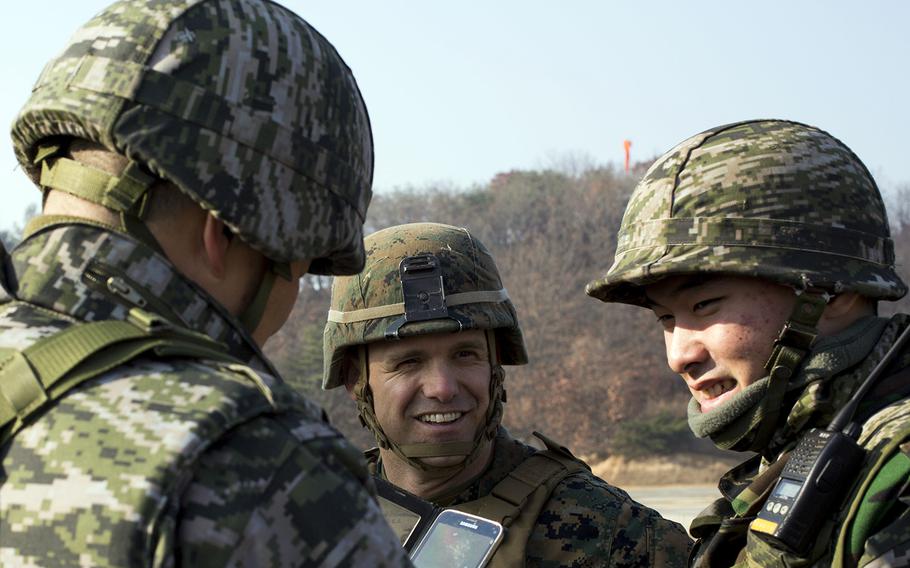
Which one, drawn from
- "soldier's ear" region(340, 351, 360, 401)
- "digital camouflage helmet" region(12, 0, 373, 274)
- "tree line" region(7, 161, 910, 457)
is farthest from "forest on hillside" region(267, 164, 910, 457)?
"digital camouflage helmet" region(12, 0, 373, 274)

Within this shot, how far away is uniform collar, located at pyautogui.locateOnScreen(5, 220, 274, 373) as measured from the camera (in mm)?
2227

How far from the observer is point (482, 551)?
4250mm

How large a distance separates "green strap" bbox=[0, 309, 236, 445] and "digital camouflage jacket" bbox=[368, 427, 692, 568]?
107 inches

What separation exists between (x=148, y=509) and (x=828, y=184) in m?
2.76

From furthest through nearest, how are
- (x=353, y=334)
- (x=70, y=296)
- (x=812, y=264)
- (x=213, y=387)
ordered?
1. (x=353, y=334)
2. (x=812, y=264)
3. (x=70, y=296)
4. (x=213, y=387)

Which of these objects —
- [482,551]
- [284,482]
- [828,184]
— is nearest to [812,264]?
[828,184]

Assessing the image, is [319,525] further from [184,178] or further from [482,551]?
[482,551]

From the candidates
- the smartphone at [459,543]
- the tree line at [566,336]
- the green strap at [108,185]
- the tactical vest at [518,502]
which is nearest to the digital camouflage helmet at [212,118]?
the green strap at [108,185]

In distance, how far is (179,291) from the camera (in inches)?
92.2

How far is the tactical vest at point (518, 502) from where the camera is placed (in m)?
4.54

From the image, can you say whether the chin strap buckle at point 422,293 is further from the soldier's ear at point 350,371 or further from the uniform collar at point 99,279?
the uniform collar at point 99,279

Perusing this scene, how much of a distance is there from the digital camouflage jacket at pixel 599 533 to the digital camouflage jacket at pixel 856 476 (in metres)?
0.55

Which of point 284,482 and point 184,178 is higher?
point 184,178

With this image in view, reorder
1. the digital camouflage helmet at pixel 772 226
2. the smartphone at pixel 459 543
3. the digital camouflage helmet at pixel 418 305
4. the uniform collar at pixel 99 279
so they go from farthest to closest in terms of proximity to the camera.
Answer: the digital camouflage helmet at pixel 418 305 → the smartphone at pixel 459 543 → the digital camouflage helmet at pixel 772 226 → the uniform collar at pixel 99 279
